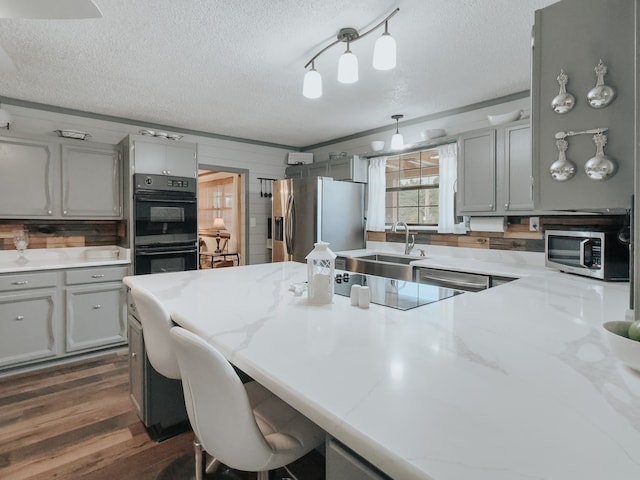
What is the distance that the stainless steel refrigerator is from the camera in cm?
423

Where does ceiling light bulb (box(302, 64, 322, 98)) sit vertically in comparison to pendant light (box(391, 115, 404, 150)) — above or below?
below

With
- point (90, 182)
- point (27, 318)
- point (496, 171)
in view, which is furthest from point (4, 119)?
point (496, 171)

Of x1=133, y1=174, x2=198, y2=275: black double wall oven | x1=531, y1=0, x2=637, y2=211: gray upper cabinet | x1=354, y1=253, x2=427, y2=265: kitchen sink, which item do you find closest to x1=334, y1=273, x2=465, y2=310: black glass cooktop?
x1=531, y1=0, x2=637, y2=211: gray upper cabinet

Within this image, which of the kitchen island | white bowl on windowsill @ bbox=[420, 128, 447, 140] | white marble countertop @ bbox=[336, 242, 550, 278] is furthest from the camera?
white bowl on windowsill @ bbox=[420, 128, 447, 140]

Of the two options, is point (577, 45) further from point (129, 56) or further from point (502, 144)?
point (129, 56)

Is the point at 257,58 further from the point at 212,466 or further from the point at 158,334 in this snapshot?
the point at 212,466

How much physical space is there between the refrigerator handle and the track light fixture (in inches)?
87.7

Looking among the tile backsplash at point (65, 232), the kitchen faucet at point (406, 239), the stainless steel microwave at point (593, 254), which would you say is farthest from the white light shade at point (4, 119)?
the stainless steel microwave at point (593, 254)

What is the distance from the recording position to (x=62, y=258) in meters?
3.71

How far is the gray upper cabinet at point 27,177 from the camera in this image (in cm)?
317

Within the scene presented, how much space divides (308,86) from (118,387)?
2.65 m

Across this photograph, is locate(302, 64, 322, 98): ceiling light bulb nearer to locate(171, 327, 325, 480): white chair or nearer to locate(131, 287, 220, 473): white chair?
locate(131, 287, 220, 473): white chair

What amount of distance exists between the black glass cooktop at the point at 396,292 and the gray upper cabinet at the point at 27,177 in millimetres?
2998

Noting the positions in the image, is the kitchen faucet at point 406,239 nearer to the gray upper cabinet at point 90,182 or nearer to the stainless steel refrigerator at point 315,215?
the stainless steel refrigerator at point 315,215
